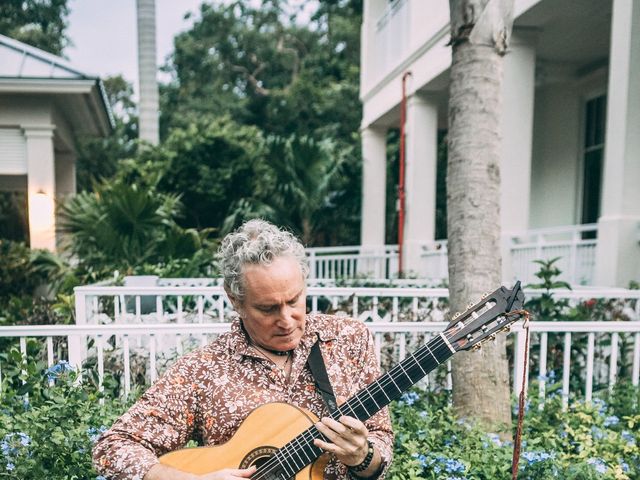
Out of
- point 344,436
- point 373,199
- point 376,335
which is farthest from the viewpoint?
point 373,199

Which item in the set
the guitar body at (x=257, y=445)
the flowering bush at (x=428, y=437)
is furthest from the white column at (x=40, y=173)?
the guitar body at (x=257, y=445)

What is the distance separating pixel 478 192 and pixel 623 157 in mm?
2898

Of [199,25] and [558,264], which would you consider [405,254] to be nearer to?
[558,264]

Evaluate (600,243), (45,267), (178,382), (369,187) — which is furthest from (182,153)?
(178,382)

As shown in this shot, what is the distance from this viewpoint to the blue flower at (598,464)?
2.48 meters

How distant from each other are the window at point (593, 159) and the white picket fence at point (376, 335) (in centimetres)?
444

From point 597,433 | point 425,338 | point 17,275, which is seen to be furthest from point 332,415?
point 17,275

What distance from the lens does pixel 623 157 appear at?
5266 mm

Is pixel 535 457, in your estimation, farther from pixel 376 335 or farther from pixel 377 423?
pixel 376 335

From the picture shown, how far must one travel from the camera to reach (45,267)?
28.1 ft

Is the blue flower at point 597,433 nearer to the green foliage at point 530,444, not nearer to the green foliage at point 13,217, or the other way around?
the green foliage at point 530,444

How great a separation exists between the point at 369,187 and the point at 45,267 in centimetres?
641

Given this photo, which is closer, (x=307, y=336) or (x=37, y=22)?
(x=307, y=336)

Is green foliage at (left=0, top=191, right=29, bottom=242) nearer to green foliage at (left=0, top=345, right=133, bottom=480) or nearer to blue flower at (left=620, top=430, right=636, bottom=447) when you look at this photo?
green foliage at (left=0, top=345, right=133, bottom=480)
